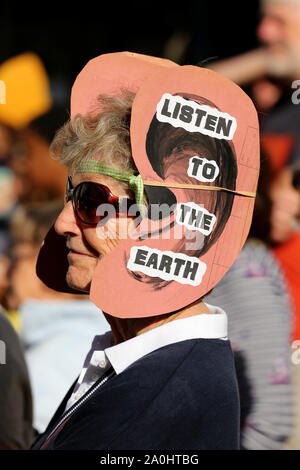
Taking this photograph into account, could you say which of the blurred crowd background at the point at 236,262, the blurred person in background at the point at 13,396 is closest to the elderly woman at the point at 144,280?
the blurred crowd background at the point at 236,262

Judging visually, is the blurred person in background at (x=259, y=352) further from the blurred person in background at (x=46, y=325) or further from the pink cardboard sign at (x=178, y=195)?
the blurred person in background at (x=46, y=325)

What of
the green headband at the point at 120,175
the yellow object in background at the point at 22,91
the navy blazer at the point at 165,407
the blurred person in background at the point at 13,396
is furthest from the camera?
the yellow object in background at the point at 22,91

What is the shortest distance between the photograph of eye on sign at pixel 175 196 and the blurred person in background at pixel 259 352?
0.38 meters

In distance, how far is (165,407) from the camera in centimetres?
135

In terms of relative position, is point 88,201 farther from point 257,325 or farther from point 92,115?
point 257,325

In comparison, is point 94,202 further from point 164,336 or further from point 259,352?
point 259,352

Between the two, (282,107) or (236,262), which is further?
(282,107)

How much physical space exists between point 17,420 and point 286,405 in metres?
0.76

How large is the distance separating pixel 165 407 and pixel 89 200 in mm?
464

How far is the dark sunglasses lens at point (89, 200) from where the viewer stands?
1.49m

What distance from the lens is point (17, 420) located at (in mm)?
1937

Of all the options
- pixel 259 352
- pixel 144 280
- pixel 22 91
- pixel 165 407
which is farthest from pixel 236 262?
pixel 22 91

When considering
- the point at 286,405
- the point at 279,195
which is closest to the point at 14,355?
the point at 286,405
